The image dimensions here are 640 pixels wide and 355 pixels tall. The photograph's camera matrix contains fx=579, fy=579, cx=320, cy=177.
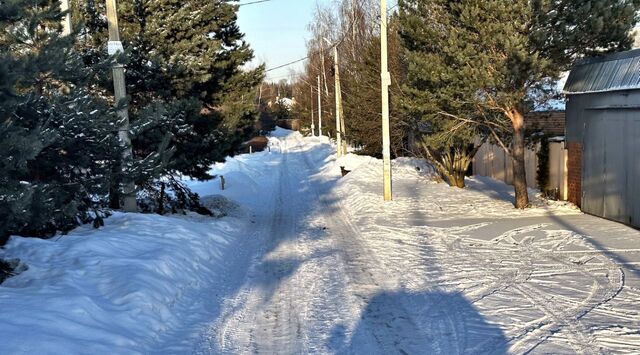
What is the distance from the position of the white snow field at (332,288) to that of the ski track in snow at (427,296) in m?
0.03

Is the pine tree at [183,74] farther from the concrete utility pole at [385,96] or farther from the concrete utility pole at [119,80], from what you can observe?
the concrete utility pole at [385,96]

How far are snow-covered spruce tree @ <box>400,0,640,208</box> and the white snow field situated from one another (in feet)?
9.93

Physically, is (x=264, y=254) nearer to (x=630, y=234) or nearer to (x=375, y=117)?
(x=630, y=234)

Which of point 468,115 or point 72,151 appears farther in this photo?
point 468,115

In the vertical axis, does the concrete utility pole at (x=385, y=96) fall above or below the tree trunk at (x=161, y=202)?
above

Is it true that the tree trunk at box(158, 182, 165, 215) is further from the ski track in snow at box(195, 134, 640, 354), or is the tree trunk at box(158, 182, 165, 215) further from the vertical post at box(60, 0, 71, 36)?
the vertical post at box(60, 0, 71, 36)

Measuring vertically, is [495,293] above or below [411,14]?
below

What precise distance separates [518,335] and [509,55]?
336 inches

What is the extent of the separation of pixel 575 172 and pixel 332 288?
976 cm

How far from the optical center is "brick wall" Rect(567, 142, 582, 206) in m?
14.8

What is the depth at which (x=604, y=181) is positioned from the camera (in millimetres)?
13211

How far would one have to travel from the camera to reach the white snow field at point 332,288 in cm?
574

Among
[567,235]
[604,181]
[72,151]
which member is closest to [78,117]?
[72,151]

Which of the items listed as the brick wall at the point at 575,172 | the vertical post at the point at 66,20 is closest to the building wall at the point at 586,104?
the brick wall at the point at 575,172
